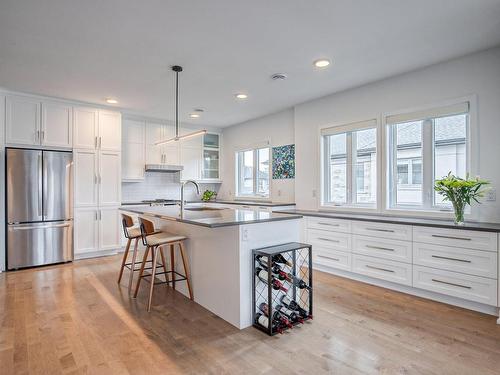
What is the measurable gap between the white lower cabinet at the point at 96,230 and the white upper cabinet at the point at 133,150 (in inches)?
34.3

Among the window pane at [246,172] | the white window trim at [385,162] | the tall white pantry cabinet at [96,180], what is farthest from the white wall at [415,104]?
the tall white pantry cabinet at [96,180]

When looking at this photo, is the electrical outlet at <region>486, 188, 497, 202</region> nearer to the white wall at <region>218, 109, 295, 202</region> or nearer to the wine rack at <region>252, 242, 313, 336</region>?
the wine rack at <region>252, 242, 313, 336</region>

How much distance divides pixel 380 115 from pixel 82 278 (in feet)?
14.5

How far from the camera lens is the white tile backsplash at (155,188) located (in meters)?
5.88

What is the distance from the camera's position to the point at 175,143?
622cm

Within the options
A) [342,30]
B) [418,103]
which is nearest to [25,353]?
[342,30]

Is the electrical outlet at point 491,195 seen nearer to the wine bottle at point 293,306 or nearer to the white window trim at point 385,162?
the white window trim at point 385,162

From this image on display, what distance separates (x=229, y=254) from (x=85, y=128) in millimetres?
3730

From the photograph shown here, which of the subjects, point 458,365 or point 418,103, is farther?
point 418,103

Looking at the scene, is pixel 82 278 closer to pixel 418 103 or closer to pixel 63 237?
pixel 63 237

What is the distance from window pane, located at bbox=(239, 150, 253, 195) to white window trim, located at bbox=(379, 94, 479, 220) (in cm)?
304

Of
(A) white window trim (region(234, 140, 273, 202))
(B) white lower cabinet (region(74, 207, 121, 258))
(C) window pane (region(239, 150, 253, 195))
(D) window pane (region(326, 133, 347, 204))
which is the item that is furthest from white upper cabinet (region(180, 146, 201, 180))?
(D) window pane (region(326, 133, 347, 204))

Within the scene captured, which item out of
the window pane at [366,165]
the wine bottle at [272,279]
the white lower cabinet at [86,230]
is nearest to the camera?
the wine bottle at [272,279]

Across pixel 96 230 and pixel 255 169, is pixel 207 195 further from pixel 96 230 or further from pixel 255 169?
pixel 96 230
